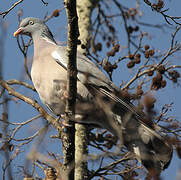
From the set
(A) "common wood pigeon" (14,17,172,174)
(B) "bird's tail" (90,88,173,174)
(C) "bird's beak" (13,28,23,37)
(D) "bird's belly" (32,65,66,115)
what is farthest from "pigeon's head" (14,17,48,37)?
(B) "bird's tail" (90,88,173,174)

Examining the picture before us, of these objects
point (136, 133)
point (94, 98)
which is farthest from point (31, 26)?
point (136, 133)

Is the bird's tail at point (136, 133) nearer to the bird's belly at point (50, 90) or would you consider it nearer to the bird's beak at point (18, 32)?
the bird's belly at point (50, 90)

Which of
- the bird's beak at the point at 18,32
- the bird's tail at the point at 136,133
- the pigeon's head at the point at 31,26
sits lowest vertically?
the bird's tail at the point at 136,133

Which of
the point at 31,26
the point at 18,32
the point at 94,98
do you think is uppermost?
the point at 31,26

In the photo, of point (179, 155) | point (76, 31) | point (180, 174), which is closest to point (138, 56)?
point (76, 31)

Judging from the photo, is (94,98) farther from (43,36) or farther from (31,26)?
(31,26)

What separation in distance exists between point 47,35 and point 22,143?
1.84 meters

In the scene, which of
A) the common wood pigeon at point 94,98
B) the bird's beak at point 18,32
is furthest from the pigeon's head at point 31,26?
the common wood pigeon at point 94,98

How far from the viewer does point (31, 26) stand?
5.37 meters

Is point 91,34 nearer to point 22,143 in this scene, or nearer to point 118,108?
point 118,108

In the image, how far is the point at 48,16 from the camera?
4910mm

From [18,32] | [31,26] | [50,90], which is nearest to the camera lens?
[50,90]

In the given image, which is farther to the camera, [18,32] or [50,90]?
[18,32]

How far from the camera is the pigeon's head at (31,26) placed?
17.5 ft
